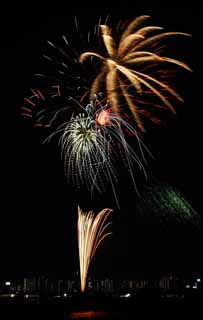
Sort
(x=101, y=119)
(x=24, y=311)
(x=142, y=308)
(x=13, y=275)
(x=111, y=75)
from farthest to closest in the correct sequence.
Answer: (x=13, y=275)
(x=101, y=119)
(x=111, y=75)
(x=24, y=311)
(x=142, y=308)

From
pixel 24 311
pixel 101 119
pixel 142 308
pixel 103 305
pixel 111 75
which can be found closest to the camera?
pixel 142 308

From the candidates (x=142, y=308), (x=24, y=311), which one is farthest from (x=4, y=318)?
(x=142, y=308)

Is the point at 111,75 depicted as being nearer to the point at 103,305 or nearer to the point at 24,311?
the point at 103,305

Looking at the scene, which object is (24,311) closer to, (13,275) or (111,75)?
(111,75)

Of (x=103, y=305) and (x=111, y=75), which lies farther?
(x=111, y=75)

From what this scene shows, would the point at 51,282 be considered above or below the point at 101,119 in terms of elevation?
below

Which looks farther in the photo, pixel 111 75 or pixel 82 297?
pixel 111 75

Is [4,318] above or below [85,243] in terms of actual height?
below

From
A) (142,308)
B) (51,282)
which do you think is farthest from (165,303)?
(51,282)

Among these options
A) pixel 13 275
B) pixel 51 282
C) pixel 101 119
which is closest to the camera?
pixel 101 119
